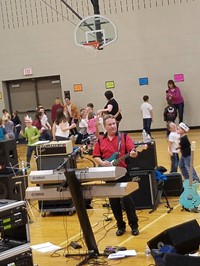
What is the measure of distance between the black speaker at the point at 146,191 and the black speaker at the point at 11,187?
206 centimetres

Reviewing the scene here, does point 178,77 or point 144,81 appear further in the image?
point 144,81

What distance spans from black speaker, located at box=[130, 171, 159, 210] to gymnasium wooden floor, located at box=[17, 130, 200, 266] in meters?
0.14

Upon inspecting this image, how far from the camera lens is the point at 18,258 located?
564 cm

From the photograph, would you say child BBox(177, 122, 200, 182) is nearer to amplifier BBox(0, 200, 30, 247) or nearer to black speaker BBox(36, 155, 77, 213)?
black speaker BBox(36, 155, 77, 213)

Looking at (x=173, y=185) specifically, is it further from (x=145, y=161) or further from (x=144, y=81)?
(x=144, y=81)

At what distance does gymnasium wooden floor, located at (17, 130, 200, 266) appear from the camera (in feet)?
23.7

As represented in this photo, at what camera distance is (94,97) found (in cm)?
2111

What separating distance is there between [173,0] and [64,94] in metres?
5.67

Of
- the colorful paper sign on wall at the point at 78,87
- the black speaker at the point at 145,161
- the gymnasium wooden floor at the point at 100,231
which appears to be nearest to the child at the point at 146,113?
the colorful paper sign on wall at the point at 78,87

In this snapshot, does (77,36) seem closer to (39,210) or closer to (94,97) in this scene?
(94,97)

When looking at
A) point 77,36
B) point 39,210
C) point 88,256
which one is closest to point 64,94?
point 77,36

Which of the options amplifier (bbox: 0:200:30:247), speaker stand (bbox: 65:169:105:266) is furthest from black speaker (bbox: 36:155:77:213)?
amplifier (bbox: 0:200:30:247)

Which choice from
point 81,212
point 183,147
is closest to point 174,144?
point 183,147

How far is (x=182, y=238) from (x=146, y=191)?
305cm
